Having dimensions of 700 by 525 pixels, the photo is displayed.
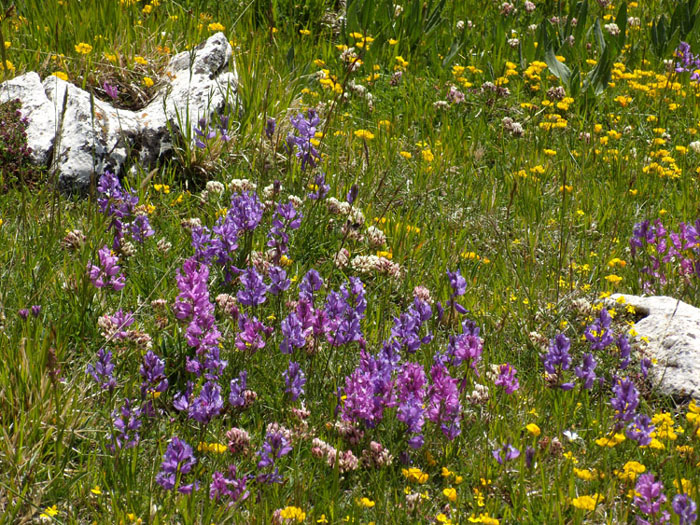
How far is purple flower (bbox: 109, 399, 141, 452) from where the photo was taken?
239 cm

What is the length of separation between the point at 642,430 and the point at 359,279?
1099mm

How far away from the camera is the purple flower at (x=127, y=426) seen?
239cm

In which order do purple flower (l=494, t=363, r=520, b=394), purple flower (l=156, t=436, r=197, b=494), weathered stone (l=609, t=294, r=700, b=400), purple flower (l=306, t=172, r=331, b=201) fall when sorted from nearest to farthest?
purple flower (l=156, t=436, r=197, b=494) < purple flower (l=494, t=363, r=520, b=394) < weathered stone (l=609, t=294, r=700, b=400) < purple flower (l=306, t=172, r=331, b=201)

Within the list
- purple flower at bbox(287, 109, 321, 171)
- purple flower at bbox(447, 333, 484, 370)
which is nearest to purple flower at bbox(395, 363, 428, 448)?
purple flower at bbox(447, 333, 484, 370)

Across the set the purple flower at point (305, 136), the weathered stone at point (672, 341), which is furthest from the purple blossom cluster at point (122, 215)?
the weathered stone at point (672, 341)

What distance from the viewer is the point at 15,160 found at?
13.8 ft

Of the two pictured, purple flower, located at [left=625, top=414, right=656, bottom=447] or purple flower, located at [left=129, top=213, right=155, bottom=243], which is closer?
purple flower, located at [left=625, top=414, right=656, bottom=447]

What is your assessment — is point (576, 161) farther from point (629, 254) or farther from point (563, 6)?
point (563, 6)

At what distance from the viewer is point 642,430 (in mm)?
2488

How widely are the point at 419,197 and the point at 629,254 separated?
130cm

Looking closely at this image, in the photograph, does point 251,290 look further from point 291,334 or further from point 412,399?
point 412,399

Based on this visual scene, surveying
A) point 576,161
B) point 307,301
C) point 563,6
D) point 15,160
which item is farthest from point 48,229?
point 563,6

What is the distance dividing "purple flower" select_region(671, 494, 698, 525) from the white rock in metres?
3.65

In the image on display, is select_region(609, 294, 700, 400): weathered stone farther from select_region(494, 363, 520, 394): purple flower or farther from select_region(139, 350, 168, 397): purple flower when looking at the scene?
select_region(139, 350, 168, 397): purple flower
